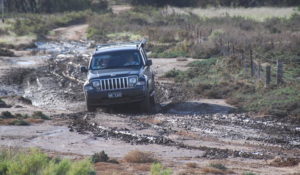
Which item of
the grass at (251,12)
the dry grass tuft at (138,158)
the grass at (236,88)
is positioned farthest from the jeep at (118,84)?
the grass at (251,12)

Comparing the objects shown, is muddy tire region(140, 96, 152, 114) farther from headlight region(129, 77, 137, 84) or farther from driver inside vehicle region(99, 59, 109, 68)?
driver inside vehicle region(99, 59, 109, 68)

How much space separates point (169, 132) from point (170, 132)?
3cm

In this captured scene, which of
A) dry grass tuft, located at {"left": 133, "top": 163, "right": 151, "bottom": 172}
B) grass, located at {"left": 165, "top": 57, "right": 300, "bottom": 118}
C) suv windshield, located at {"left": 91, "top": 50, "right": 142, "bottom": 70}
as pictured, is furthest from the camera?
suv windshield, located at {"left": 91, "top": 50, "right": 142, "bottom": 70}

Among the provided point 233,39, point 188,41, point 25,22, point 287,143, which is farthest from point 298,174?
point 25,22

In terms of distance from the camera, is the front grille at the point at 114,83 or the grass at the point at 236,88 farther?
the front grille at the point at 114,83

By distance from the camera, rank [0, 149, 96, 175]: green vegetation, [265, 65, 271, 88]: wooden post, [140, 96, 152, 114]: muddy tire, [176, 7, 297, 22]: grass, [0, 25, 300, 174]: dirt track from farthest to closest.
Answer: [176, 7, 297, 22]: grass → [265, 65, 271, 88]: wooden post → [140, 96, 152, 114]: muddy tire → [0, 25, 300, 174]: dirt track → [0, 149, 96, 175]: green vegetation

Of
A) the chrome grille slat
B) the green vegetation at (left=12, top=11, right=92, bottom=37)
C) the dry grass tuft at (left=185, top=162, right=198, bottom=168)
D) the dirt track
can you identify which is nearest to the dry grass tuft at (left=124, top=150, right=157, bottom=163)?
the dirt track

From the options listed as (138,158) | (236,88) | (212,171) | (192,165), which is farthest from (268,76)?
(212,171)

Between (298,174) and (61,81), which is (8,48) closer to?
(61,81)

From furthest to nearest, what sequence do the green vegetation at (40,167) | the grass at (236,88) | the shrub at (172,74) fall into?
the shrub at (172,74) → the grass at (236,88) → the green vegetation at (40,167)

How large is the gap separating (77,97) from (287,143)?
12280 millimetres

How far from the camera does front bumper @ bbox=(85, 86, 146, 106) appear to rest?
73.6 feet

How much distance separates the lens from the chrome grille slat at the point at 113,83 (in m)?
22.5

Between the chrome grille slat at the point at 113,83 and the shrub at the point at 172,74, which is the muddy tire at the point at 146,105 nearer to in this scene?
the chrome grille slat at the point at 113,83
